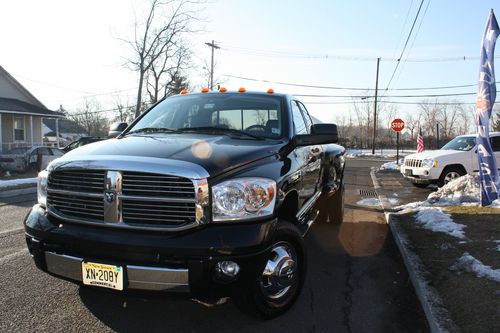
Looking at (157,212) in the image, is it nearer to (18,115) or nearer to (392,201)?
(392,201)

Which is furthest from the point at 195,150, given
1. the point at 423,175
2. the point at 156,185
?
the point at 423,175

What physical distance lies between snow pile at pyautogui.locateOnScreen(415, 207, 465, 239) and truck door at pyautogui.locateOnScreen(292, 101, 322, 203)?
88.1 inches

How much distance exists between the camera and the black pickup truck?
2.74 m

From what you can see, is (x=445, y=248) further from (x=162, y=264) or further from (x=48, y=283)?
(x=48, y=283)

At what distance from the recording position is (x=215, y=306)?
12.1ft

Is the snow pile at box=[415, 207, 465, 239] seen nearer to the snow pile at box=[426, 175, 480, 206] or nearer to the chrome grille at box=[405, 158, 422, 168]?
the snow pile at box=[426, 175, 480, 206]

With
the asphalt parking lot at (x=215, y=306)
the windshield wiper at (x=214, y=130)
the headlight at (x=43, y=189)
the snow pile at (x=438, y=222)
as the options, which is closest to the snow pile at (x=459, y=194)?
the snow pile at (x=438, y=222)

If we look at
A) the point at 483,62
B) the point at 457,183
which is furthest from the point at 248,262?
the point at 457,183

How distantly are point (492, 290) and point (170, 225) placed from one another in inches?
113

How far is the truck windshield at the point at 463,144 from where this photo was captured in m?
12.3

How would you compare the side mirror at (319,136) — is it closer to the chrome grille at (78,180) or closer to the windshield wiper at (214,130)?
the windshield wiper at (214,130)

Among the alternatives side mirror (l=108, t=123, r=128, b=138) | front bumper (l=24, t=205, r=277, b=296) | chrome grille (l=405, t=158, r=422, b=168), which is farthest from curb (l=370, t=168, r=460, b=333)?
chrome grille (l=405, t=158, r=422, b=168)

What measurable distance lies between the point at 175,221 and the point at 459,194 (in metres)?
7.92

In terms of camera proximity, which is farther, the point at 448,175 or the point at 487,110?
the point at 448,175
